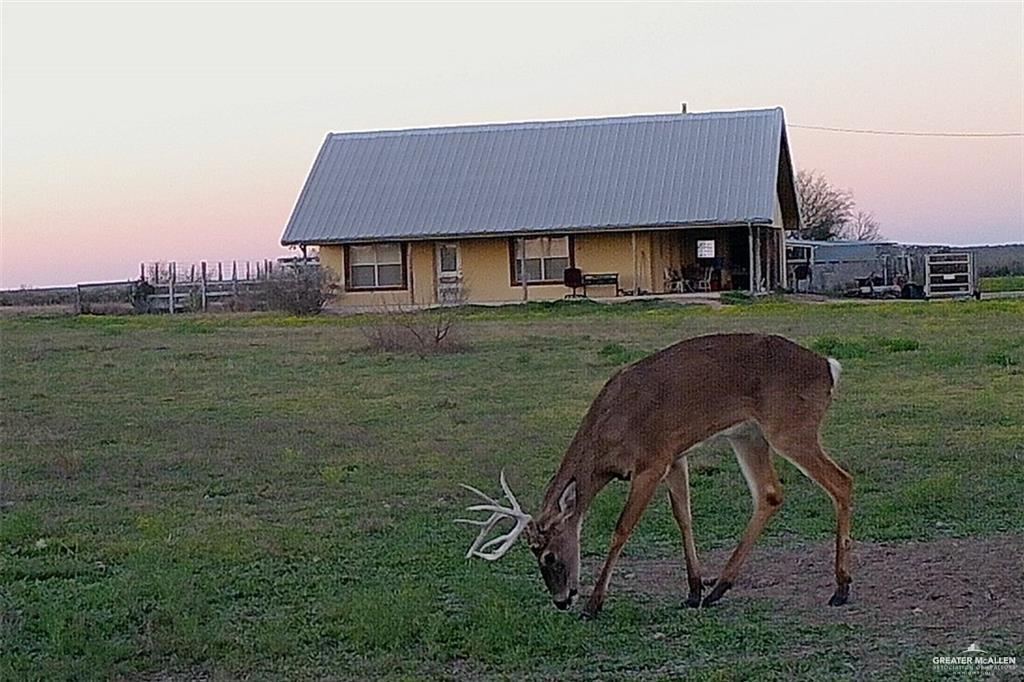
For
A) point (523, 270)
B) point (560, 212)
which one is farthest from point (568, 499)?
point (523, 270)

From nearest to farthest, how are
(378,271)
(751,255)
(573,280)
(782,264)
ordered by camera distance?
(751,255)
(573,280)
(378,271)
(782,264)

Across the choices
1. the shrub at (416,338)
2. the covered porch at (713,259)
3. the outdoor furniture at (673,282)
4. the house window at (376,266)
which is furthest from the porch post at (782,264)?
the shrub at (416,338)

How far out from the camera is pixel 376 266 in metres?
43.4

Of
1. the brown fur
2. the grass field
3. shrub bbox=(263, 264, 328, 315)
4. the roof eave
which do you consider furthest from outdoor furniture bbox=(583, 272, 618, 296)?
the brown fur

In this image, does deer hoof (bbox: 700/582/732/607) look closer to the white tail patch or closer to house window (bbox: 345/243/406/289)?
the white tail patch

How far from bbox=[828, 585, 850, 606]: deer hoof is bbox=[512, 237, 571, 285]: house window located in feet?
114

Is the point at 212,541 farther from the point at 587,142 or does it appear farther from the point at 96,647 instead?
the point at 587,142

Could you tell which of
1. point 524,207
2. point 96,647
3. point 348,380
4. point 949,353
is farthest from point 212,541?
point 524,207

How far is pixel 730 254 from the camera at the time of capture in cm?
4441

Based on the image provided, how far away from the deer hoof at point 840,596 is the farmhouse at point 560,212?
3272 centimetres

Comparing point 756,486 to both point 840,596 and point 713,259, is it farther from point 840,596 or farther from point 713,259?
point 713,259

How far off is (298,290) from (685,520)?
33.0 meters

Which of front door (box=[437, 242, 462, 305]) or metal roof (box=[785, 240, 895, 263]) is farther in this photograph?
metal roof (box=[785, 240, 895, 263])

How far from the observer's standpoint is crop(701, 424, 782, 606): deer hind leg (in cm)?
777
